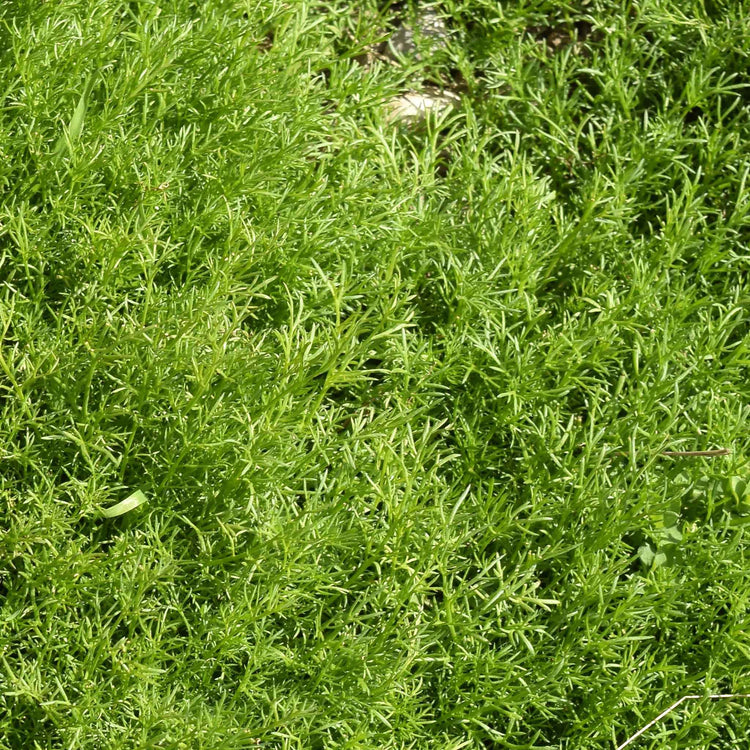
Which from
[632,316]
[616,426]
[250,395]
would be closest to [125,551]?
[250,395]

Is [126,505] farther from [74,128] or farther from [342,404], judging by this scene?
[74,128]

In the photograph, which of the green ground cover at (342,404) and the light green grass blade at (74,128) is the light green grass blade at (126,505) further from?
the light green grass blade at (74,128)

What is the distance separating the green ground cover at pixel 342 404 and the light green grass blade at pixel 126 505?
0.04 m

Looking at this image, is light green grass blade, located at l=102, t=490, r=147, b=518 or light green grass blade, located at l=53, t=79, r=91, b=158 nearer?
light green grass blade, located at l=102, t=490, r=147, b=518

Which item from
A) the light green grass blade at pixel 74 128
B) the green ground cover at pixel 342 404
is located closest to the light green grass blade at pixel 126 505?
the green ground cover at pixel 342 404

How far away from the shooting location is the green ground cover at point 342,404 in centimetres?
281

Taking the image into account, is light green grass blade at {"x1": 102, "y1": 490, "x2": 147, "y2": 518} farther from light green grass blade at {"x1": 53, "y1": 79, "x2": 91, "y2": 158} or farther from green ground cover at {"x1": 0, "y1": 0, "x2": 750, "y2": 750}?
light green grass blade at {"x1": 53, "y1": 79, "x2": 91, "y2": 158}

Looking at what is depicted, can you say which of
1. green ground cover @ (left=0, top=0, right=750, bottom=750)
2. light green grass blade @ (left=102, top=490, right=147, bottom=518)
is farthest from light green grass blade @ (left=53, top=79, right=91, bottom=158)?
light green grass blade @ (left=102, top=490, right=147, bottom=518)

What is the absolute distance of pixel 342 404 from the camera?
10.6 ft

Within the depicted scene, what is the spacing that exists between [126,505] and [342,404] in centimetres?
75

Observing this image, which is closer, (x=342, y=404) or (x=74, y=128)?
(x=74, y=128)

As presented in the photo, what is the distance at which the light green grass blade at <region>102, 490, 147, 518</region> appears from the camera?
2852mm

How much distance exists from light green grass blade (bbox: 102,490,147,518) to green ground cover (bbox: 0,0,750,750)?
0.13 feet

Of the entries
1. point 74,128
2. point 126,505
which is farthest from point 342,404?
point 74,128
